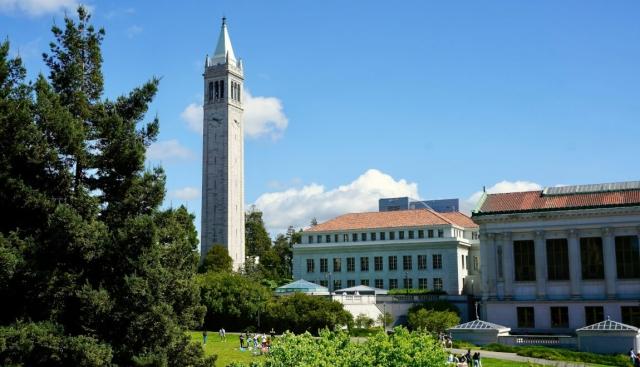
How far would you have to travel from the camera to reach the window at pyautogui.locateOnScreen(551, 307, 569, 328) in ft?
218

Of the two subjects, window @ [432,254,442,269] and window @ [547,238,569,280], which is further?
window @ [432,254,442,269]

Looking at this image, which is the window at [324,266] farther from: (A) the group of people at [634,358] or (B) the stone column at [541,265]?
(A) the group of people at [634,358]

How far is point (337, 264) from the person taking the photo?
97500 mm

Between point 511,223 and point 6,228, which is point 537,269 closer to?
point 511,223

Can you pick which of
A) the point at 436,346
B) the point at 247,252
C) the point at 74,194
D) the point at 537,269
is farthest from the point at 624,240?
the point at 247,252

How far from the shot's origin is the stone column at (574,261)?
217 feet

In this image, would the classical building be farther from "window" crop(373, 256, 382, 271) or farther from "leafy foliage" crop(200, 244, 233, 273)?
"leafy foliage" crop(200, 244, 233, 273)

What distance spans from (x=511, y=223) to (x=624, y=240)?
411 inches

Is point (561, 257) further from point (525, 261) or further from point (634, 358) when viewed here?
point (634, 358)

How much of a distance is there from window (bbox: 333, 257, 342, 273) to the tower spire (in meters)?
42.6

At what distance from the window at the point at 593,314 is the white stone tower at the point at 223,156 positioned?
196 ft

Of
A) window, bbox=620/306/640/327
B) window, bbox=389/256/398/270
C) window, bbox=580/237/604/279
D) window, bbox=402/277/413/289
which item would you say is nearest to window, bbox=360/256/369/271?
window, bbox=389/256/398/270

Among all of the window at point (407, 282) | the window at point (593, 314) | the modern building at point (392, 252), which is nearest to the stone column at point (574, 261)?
the window at point (593, 314)

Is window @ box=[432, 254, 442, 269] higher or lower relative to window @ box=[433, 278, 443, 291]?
higher
